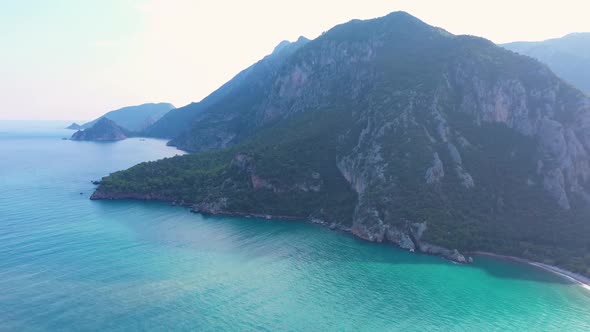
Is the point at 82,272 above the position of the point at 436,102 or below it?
below

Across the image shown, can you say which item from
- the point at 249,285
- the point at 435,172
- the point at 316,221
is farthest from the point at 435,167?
the point at 249,285

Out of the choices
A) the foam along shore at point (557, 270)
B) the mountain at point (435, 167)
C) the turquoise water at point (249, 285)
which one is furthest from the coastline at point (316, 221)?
the turquoise water at point (249, 285)

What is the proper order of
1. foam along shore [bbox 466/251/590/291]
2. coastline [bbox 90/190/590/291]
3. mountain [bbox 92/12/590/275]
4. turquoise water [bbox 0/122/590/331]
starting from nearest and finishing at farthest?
turquoise water [bbox 0/122/590/331] < foam along shore [bbox 466/251/590/291] < coastline [bbox 90/190/590/291] < mountain [bbox 92/12/590/275]

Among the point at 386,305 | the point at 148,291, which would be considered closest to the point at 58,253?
the point at 148,291

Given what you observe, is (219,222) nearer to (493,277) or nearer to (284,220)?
(284,220)

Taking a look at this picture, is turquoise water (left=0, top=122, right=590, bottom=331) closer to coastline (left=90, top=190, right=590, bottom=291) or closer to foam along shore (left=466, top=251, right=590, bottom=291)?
foam along shore (left=466, top=251, right=590, bottom=291)

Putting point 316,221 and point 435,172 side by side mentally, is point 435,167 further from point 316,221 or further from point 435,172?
point 316,221

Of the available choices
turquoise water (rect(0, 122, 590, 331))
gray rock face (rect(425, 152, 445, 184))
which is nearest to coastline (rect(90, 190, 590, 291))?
turquoise water (rect(0, 122, 590, 331))
